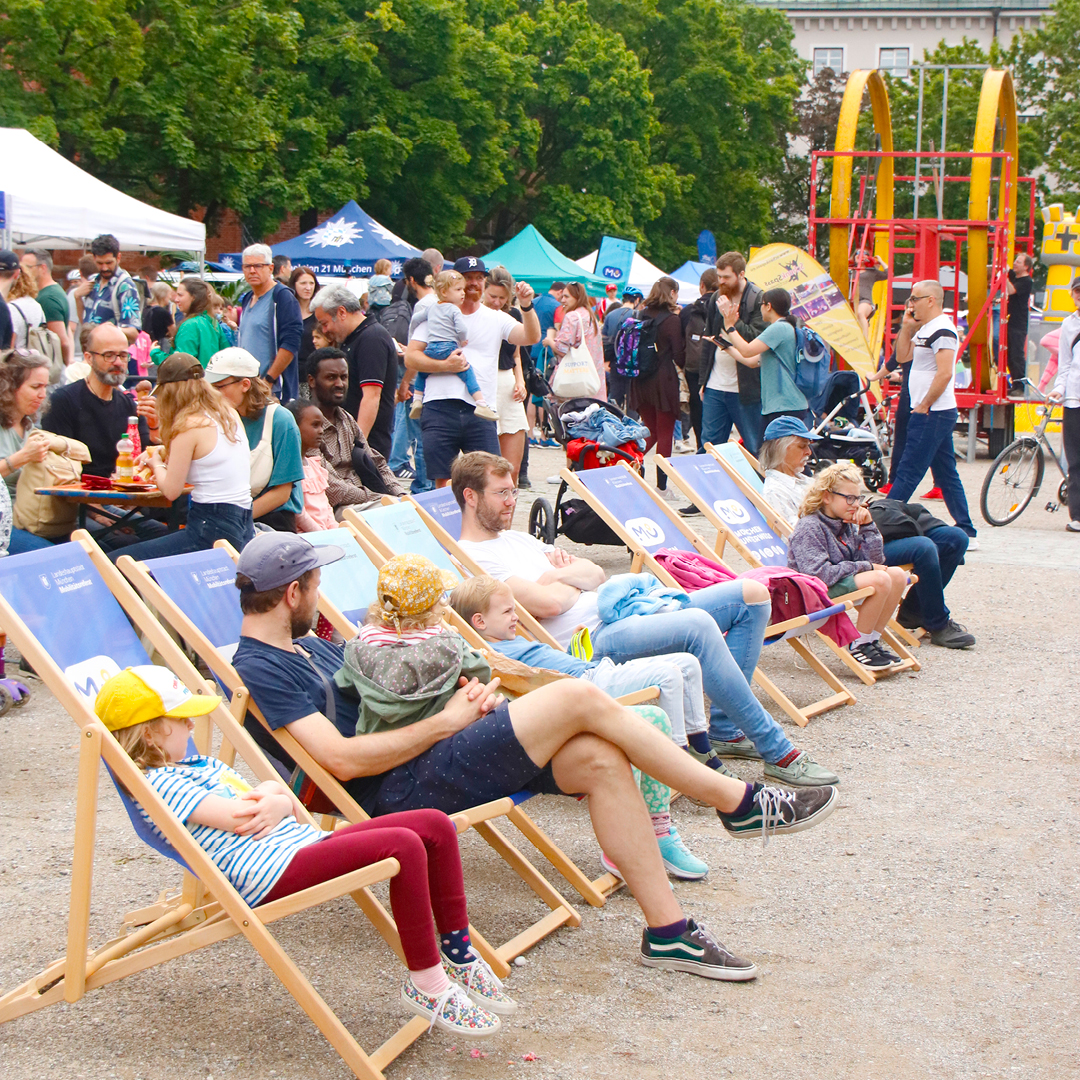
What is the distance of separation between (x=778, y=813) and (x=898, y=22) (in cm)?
7318

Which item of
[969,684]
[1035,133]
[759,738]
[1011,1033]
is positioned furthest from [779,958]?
[1035,133]

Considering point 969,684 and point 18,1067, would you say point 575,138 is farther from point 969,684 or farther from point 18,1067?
point 18,1067

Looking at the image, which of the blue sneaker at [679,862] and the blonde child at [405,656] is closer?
the blonde child at [405,656]

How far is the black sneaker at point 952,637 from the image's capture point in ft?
21.8

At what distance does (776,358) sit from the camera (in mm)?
9172

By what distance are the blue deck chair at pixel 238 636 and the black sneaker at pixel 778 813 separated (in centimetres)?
51

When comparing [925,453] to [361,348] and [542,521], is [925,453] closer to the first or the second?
[542,521]

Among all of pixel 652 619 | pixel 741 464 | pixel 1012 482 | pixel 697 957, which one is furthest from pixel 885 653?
pixel 1012 482

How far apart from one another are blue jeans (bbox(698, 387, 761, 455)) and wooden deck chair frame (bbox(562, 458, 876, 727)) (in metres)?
3.70

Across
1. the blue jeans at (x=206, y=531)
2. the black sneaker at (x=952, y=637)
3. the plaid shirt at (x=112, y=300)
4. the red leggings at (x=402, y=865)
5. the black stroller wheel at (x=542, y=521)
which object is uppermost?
the plaid shirt at (x=112, y=300)

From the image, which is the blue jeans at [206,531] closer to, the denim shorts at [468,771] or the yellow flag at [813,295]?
the denim shorts at [468,771]

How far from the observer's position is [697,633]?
4.22m

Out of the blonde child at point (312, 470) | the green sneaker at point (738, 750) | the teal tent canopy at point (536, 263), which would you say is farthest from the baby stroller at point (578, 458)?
the teal tent canopy at point (536, 263)

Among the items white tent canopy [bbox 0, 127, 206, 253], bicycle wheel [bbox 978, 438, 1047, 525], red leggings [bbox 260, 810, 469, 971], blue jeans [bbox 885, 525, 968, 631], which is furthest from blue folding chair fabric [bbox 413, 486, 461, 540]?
white tent canopy [bbox 0, 127, 206, 253]
